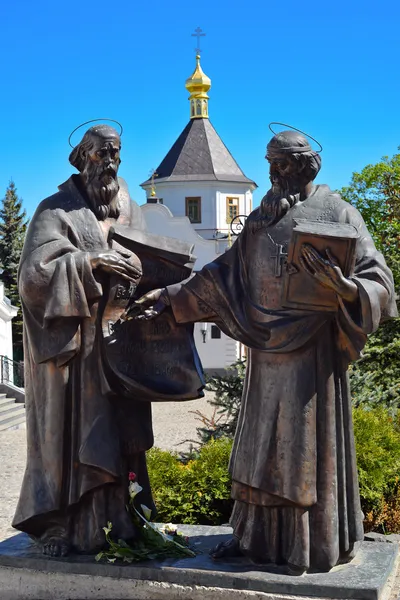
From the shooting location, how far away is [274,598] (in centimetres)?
577

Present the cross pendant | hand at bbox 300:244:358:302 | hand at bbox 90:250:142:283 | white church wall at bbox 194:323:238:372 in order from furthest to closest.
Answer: white church wall at bbox 194:323:238:372
hand at bbox 90:250:142:283
the cross pendant
hand at bbox 300:244:358:302

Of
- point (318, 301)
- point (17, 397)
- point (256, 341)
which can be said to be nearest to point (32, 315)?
point (256, 341)

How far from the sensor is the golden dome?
5475 cm

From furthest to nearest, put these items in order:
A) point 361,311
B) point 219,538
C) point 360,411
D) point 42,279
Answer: point 360,411 → point 219,538 → point 42,279 → point 361,311

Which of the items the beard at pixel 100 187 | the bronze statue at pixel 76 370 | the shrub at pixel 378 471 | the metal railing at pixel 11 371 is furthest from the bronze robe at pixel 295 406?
the metal railing at pixel 11 371

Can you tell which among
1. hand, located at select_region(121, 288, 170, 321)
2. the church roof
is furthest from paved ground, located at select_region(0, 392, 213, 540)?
the church roof

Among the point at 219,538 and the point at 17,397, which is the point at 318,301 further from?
the point at 17,397

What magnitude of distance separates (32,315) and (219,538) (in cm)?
203

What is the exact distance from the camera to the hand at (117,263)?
20.0 feet

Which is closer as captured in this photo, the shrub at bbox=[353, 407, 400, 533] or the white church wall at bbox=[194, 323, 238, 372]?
the shrub at bbox=[353, 407, 400, 533]

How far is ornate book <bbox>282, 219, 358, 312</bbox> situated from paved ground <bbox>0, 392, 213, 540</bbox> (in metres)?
6.00

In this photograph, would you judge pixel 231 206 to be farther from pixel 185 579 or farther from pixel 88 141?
pixel 185 579

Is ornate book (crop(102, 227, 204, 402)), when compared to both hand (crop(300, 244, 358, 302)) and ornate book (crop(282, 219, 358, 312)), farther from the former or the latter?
hand (crop(300, 244, 358, 302))

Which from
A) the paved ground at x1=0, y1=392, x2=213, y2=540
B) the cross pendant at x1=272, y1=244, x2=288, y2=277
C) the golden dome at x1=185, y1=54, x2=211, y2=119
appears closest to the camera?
the cross pendant at x1=272, y1=244, x2=288, y2=277
